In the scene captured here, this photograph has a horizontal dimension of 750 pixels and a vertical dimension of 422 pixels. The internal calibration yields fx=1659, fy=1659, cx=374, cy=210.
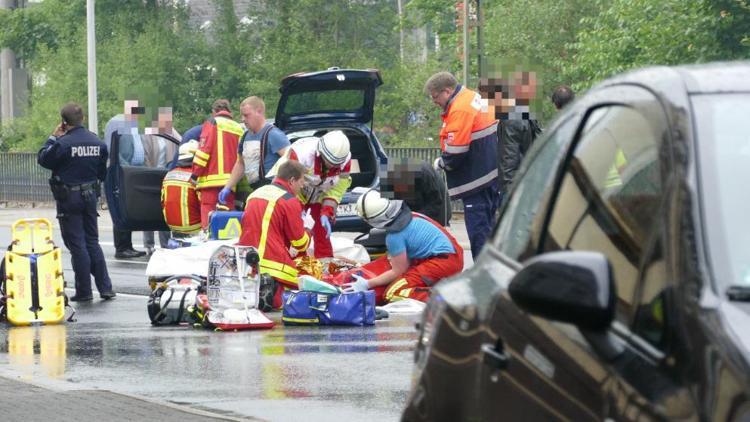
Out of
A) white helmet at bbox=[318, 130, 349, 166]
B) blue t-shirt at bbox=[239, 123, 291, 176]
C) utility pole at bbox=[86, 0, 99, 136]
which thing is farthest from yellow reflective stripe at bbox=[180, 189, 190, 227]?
utility pole at bbox=[86, 0, 99, 136]

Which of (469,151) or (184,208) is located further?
(184,208)

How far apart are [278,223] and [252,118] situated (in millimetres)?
3108

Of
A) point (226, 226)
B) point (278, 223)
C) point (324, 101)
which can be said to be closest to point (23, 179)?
point (324, 101)

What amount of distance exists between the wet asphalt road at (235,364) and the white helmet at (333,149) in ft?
6.12

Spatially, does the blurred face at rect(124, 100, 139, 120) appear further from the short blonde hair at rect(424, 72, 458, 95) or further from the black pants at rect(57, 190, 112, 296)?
the short blonde hair at rect(424, 72, 458, 95)

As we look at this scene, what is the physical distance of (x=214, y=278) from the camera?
12070mm

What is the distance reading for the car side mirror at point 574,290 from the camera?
3262 millimetres

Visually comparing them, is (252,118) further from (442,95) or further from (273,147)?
(442,95)

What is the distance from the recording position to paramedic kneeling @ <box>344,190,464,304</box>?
1284cm

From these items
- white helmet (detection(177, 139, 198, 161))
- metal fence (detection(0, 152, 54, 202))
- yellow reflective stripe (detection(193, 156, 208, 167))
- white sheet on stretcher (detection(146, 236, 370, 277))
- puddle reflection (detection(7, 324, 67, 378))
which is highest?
white helmet (detection(177, 139, 198, 161))

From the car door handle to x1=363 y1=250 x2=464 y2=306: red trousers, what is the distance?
8.68 metres

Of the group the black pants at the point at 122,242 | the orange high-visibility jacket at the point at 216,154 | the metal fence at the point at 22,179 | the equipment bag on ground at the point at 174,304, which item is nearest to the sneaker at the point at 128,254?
the black pants at the point at 122,242

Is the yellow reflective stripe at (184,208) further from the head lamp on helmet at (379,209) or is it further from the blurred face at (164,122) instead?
the head lamp on helmet at (379,209)

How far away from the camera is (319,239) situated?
14250 millimetres
